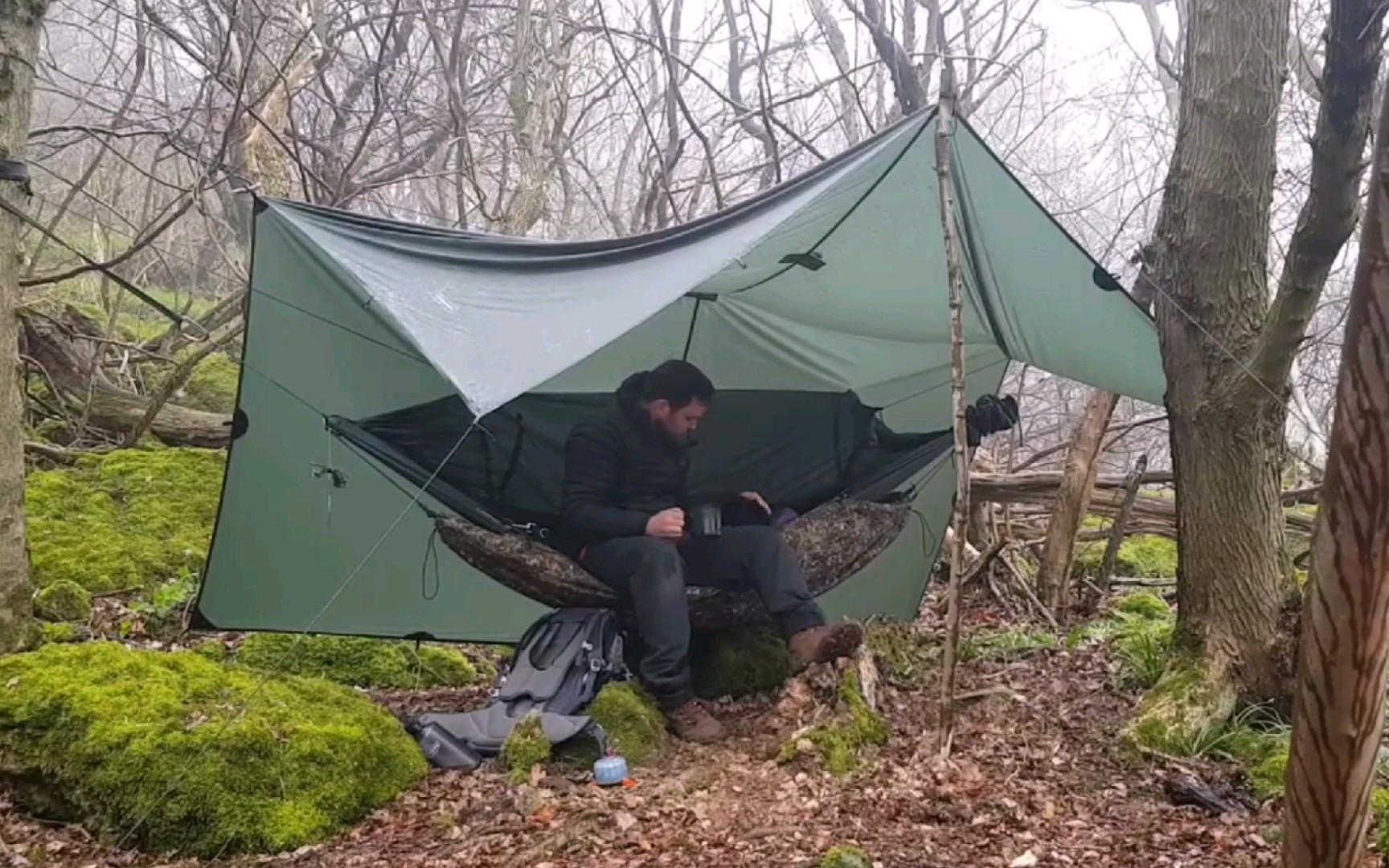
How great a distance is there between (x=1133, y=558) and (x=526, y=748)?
3398 mm

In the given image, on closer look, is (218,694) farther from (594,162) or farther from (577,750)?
(594,162)

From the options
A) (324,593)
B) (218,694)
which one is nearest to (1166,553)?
(324,593)

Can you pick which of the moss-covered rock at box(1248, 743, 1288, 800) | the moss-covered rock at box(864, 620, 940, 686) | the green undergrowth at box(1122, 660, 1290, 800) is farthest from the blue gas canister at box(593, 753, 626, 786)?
the moss-covered rock at box(1248, 743, 1288, 800)

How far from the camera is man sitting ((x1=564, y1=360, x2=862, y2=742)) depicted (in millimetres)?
2648

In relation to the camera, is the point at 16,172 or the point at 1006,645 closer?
the point at 16,172

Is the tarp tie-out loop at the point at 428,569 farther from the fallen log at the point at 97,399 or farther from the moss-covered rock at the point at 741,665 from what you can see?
the fallen log at the point at 97,399

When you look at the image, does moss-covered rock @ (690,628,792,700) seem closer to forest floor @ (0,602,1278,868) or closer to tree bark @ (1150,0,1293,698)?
forest floor @ (0,602,1278,868)

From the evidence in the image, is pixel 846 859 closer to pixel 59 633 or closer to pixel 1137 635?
pixel 1137 635

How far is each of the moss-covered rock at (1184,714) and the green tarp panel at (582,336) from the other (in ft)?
2.60

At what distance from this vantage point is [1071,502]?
3637mm

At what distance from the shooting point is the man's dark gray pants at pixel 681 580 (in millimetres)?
2646

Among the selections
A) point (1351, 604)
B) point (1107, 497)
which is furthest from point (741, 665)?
point (1351, 604)

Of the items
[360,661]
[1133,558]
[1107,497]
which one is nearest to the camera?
[360,661]

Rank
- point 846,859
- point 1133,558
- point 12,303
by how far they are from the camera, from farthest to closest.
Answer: point 1133,558 → point 12,303 → point 846,859
